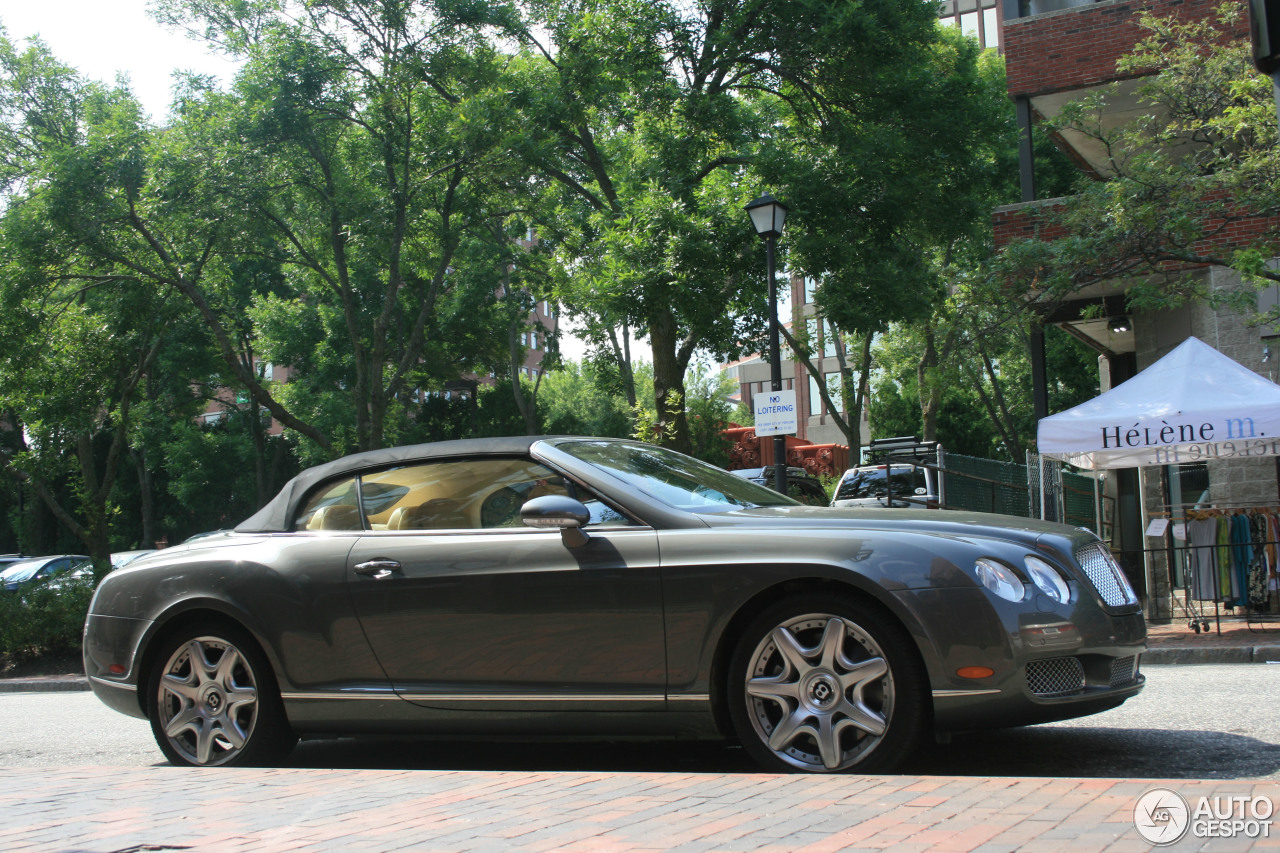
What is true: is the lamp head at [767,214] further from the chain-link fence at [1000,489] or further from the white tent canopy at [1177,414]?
the chain-link fence at [1000,489]

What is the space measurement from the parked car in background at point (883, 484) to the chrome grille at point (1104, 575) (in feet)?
51.1

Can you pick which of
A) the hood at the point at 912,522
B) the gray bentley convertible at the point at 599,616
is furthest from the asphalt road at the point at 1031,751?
the hood at the point at 912,522

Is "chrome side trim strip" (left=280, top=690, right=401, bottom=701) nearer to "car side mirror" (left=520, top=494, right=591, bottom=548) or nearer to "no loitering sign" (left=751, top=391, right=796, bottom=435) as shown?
"car side mirror" (left=520, top=494, right=591, bottom=548)

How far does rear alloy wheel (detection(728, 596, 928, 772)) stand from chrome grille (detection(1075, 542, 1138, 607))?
0.83 metres

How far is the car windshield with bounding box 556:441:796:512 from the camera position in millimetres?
4777

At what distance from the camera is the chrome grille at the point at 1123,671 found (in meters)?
4.16

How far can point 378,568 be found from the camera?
4863 millimetres

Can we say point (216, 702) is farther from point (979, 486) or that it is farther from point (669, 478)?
point (979, 486)

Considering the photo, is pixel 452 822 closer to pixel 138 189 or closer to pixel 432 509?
pixel 432 509

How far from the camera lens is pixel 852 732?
404 cm

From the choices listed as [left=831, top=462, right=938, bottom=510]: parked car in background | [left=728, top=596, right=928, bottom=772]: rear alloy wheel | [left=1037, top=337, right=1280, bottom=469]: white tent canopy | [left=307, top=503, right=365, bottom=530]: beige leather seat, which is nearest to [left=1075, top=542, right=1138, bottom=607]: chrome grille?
[left=728, top=596, right=928, bottom=772]: rear alloy wheel

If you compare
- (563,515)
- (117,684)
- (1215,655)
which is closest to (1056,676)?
(563,515)

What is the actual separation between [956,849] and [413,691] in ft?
8.72

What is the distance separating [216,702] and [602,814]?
8.71 ft
